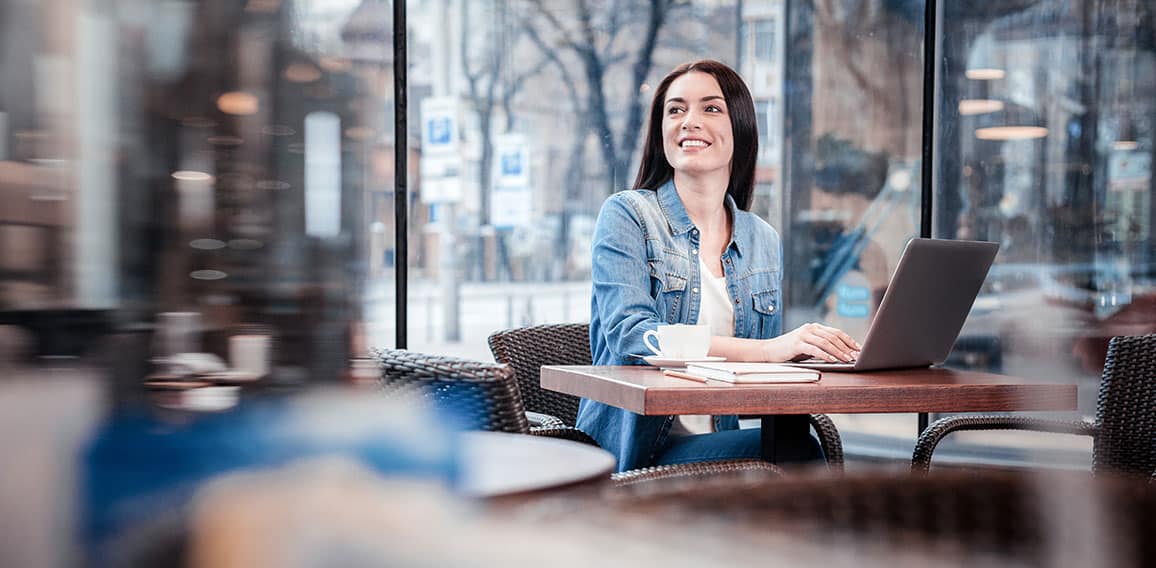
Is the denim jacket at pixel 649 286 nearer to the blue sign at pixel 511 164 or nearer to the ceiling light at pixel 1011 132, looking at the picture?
the blue sign at pixel 511 164

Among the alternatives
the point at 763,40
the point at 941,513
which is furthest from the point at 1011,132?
the point at 941,513

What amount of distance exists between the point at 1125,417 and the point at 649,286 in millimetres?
1110

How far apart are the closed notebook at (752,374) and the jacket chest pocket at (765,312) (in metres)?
0.65

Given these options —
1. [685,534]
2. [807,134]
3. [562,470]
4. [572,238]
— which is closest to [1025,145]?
[807,134]

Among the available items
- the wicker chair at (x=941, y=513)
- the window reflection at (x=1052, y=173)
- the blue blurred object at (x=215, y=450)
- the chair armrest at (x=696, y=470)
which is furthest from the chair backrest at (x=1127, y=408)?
the window reflection at (x=1052, y=173)

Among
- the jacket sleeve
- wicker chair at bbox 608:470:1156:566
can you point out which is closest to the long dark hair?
the jacket sleeve

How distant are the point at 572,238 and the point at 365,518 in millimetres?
4855

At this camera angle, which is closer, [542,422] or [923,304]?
[923,304]

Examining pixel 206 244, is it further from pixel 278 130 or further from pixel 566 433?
pixel 566 433

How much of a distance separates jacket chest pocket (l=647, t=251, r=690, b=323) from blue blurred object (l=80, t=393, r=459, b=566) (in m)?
2.24

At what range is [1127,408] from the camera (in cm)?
250

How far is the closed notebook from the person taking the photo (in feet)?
6.15

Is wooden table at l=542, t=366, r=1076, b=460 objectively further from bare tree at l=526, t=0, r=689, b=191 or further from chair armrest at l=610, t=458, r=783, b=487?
bare tree at l=526, t=0, r=689, b=191

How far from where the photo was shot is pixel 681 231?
2.64m
